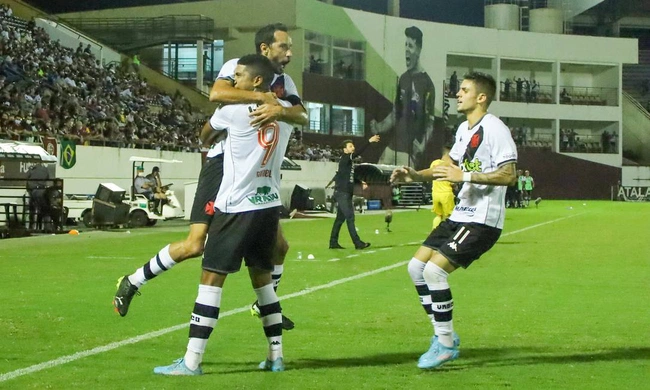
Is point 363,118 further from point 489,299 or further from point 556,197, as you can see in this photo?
point 489,299

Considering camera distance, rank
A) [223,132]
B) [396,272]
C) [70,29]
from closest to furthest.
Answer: [223,132] → [396,272] → [70,29]

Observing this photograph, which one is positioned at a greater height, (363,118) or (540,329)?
(363,118)

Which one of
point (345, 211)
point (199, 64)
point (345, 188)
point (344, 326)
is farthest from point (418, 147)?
point (344, 326)

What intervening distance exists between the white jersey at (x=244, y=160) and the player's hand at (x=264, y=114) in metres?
0.08

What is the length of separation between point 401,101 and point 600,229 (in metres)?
41.7

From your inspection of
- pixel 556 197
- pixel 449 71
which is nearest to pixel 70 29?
pixel 449 71

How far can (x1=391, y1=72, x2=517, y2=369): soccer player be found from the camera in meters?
7.98

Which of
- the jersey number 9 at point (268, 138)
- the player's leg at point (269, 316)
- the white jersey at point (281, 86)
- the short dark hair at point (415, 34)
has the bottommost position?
the player's leg at point (269, 316)

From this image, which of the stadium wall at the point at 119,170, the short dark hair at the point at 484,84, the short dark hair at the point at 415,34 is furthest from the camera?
the short dark hair at the point at 415,34

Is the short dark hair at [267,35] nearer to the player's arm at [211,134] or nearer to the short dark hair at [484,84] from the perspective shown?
the player's arm at [211,134]

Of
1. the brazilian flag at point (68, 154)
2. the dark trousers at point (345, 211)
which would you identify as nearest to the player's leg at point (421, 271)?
the dark trousers at point (345, 211)

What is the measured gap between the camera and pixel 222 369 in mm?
7633

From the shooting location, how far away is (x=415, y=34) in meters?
74.9

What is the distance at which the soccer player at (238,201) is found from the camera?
7207mm
